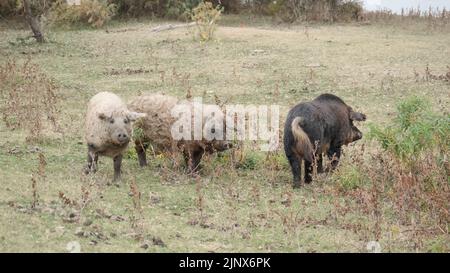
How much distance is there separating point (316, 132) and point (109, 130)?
8.48 ft

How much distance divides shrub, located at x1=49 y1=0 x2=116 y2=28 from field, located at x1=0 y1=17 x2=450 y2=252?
522 cm

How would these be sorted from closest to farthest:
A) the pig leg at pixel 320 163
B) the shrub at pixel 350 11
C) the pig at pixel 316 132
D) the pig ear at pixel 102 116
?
1. the pig ear at pixel 102 116
2. the pig at pixel 316 132
3. the pig leg at pixel 320 163
4. the shrub at pixel 350 11

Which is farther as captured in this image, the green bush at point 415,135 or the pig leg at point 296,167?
the pig leg at point 296,167

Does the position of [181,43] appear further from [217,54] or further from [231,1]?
[231,1]

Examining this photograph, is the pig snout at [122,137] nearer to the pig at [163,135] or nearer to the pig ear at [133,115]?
the pig ear at [133,115]

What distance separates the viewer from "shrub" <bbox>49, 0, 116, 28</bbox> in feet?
87.5

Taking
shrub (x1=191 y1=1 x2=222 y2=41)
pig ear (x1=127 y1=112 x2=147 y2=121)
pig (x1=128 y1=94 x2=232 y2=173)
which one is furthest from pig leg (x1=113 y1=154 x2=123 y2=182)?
shrub (x1=191 y1=1 x2=222 y2=41)

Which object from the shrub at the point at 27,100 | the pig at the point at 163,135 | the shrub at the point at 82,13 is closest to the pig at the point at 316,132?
the pig at the point at 163,135

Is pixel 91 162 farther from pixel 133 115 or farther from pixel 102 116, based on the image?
pixel 133 115

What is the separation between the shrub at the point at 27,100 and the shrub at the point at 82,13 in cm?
997

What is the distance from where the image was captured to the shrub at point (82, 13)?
87.5 feet

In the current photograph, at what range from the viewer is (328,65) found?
1795 centimetres

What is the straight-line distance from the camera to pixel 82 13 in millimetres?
26859

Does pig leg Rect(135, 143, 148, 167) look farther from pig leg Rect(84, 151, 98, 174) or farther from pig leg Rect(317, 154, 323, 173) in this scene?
pig leg Rect(317, 154, 323, 173)
